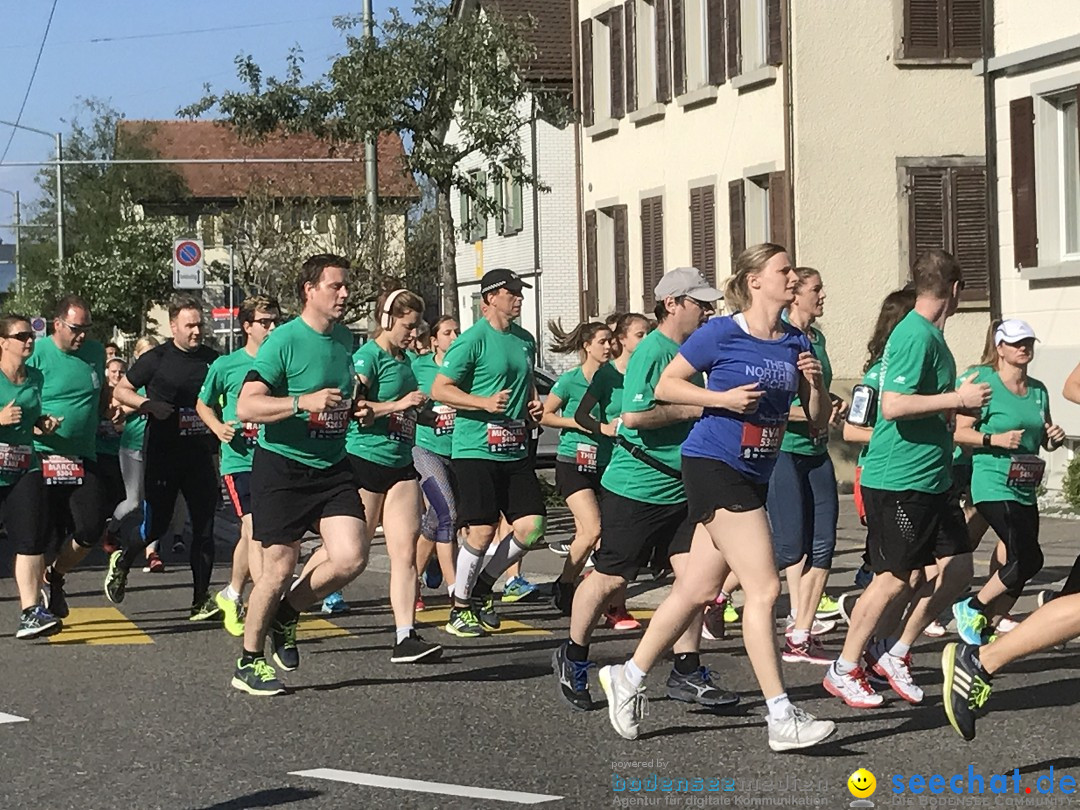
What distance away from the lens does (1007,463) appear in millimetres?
10055

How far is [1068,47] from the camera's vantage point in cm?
2023

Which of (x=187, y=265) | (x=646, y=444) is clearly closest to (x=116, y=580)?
(x=646, y=444)

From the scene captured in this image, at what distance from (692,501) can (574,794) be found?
57.3 inches

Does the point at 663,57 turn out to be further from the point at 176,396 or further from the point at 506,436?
the point at 506,436

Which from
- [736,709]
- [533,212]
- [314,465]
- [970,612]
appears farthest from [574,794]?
[533,212]

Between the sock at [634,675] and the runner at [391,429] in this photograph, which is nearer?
the sock at [634,675]

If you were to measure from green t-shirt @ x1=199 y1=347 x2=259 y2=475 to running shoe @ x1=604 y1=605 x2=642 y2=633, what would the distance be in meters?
2.24

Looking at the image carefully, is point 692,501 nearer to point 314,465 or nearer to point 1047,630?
point 1047,630

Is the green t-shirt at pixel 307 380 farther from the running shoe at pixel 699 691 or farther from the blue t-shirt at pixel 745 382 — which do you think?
the blue t-shirt at pixel 745 382

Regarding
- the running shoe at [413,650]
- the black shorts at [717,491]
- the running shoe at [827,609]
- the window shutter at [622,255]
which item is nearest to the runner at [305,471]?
the running shoe at [413,650]

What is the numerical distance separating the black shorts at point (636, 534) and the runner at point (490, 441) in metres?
2.20

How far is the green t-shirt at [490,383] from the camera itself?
37.4 feet

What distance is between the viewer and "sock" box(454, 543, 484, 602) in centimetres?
1170

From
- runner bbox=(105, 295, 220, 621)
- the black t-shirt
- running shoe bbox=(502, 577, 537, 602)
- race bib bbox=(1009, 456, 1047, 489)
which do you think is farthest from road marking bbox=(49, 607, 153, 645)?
race bib bbox=(1009, 456, 1047, 489)
